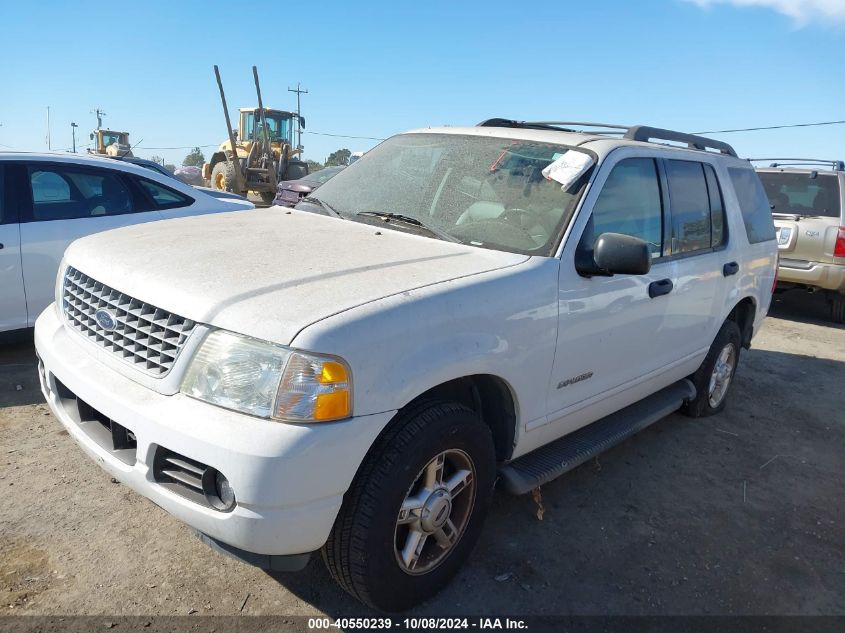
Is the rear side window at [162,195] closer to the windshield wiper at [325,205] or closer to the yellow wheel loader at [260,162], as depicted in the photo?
the windshield wiper at [325,205]

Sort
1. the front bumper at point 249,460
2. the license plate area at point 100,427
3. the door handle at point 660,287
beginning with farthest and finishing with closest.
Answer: the door handle at point 660,287 < the license plate area at point 100,427 < the front bumper at point 249,460

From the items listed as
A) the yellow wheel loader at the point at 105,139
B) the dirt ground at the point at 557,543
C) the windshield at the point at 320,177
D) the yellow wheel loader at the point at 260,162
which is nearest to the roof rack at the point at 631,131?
the dirt ground at the point at 557,543

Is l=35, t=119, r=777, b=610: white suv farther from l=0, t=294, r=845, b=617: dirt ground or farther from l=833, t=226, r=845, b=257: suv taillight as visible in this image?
l=833, t=226, r=845, b=257: suv taillight

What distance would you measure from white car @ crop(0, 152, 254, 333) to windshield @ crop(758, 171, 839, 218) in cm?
787

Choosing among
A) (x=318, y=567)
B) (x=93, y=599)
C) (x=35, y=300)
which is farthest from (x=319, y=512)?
(x=35, y=300)

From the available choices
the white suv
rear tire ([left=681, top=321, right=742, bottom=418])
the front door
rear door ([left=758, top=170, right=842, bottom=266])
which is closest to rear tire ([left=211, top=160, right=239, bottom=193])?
rear door ([left=758, top=170, right=842, bottom=266])

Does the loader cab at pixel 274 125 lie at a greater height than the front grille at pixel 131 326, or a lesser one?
greater

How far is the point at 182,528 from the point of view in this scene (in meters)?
3.02

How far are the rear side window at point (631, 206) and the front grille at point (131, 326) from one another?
1823 mm

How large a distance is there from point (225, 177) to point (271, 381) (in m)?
18.3

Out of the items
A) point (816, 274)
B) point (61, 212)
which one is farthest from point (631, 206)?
point (816, 274)

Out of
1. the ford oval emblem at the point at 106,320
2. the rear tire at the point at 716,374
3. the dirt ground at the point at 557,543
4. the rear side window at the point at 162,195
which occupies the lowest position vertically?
the dirt ground at the point at 557,543

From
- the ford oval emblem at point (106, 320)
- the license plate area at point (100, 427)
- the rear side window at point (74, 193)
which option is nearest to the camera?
the license plate area at point (100, 427)

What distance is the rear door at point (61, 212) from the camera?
15.8 feet
